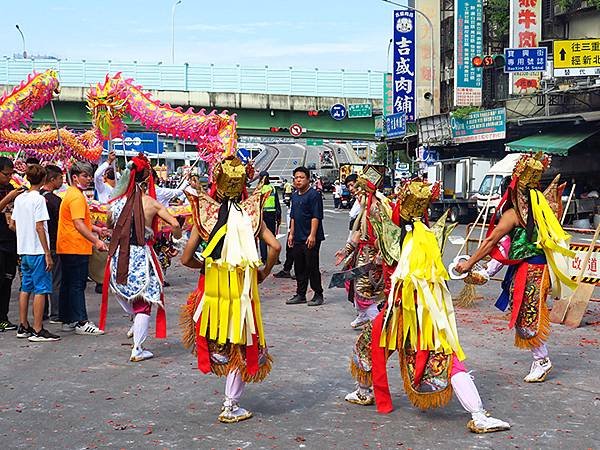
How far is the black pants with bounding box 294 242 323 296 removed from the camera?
11742 mm

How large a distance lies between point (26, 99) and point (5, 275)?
806cm

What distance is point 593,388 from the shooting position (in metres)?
7.04

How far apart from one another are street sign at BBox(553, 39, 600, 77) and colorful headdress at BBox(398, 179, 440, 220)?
23158 millimetres

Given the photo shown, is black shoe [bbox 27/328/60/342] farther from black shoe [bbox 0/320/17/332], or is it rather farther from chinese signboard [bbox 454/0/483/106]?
chinese signboard [bbox 454/0/483/106]

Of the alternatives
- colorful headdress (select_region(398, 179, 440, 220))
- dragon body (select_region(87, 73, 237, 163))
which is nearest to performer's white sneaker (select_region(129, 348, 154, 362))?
colorful headdress (select_region(398, 179, 440, 220))

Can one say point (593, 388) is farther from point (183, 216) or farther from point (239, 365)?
point (183, 216)

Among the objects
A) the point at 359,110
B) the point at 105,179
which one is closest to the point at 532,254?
the point at 105,179

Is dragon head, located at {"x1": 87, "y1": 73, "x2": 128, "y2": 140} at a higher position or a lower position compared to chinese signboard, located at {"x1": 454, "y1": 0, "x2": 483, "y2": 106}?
lower

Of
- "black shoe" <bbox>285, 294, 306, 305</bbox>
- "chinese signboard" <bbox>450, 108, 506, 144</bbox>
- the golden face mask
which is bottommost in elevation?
"black shoe" <bbox>285, 294, 306, 305</bbox>

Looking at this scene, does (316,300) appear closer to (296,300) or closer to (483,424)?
(296,300)

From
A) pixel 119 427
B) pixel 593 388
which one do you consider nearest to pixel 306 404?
pixel 119 427

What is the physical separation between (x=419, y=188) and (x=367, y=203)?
307 centimetres

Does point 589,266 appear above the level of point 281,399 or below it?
above

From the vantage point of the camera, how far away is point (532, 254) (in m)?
7.16
